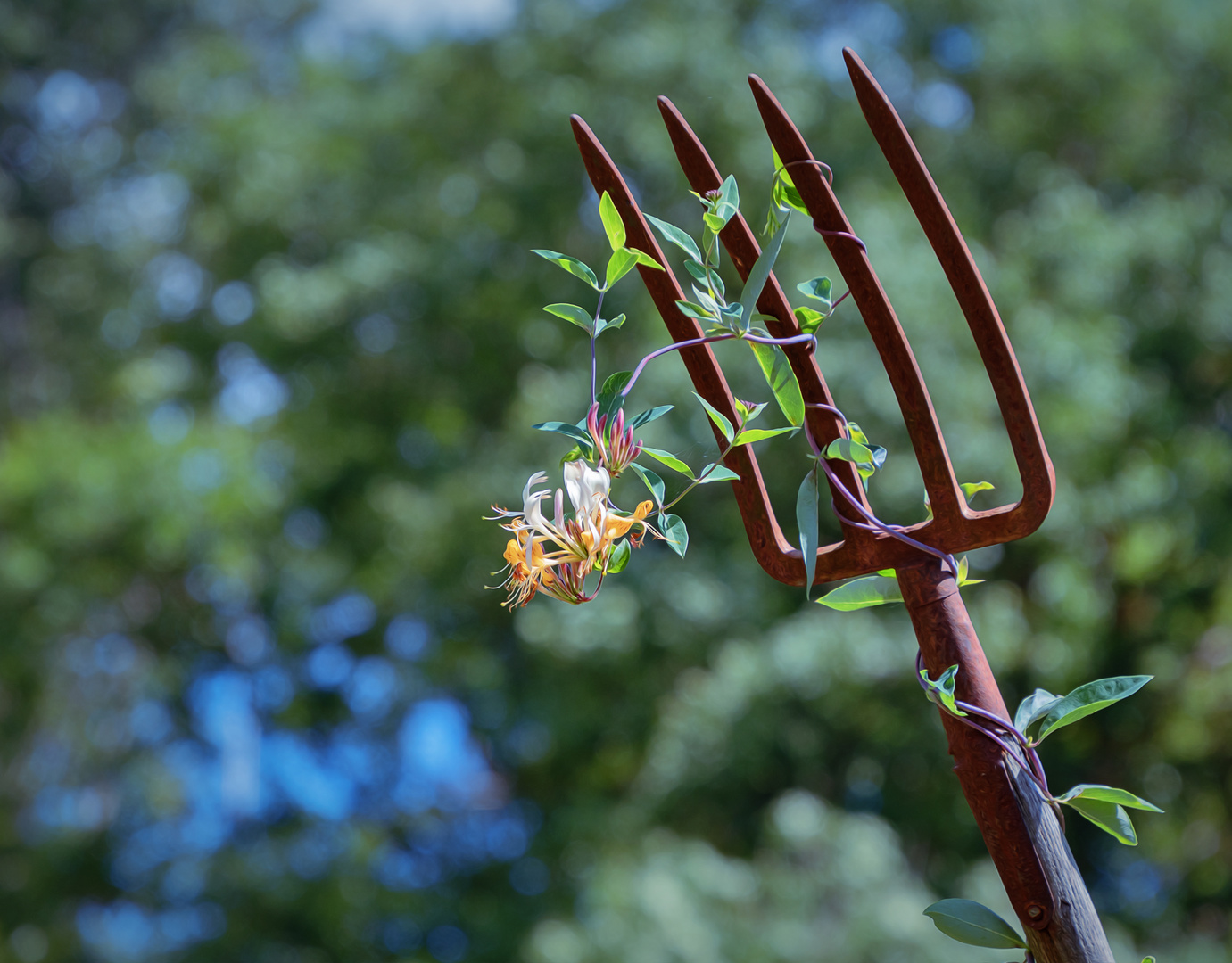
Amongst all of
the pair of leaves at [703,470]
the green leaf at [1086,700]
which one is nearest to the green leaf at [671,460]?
the pair of leaves at [703,470]

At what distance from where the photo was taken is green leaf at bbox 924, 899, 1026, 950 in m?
0.52

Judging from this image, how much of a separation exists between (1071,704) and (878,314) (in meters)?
0.22

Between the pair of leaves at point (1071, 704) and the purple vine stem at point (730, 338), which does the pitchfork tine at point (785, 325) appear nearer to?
the purple vine stem at point (730, 338)

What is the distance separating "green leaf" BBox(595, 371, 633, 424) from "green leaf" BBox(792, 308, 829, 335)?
3.8 inches

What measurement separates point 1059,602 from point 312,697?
272cm

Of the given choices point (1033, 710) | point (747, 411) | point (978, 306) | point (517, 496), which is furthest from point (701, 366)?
point (517, 496)

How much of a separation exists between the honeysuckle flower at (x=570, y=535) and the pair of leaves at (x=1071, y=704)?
21 cm

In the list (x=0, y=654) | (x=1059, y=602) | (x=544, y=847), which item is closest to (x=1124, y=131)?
(x=1059, y=602)

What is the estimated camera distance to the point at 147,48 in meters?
5.34

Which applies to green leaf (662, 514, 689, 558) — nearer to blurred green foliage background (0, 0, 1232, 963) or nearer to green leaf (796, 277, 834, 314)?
green leaf (796, 277, 834, 314)

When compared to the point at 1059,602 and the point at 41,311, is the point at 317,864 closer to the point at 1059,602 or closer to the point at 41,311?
the point at 1059,602

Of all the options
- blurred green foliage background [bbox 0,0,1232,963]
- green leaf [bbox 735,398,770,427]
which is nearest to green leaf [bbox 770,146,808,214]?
green leaf [bbox 735,398,770,427]

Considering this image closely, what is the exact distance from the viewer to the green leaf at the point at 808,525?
1.63 feet

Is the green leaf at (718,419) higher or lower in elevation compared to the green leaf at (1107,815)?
higher
